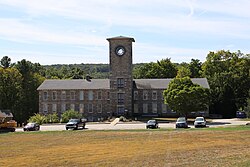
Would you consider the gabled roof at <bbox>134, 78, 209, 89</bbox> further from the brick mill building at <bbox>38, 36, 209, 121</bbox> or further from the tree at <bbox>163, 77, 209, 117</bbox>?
the tree at <bbox>163, 77, 209, 117</bbox>

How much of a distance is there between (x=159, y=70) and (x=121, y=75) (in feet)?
105

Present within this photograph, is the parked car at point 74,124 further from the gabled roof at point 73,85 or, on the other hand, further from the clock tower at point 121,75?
the gabled roof at point 73,85

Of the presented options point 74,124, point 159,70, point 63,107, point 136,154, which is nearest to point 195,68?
point 159,70

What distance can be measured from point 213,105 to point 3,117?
149 feet

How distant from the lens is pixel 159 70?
122 m

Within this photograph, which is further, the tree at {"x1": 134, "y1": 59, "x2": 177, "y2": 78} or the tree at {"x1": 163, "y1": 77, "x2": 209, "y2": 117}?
the tree at {"x1": 134, "y1": 59, "x2": 177, "y2": 78}

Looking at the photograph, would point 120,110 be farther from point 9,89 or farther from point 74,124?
point 74,124

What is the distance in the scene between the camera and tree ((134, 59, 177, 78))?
121312 mm

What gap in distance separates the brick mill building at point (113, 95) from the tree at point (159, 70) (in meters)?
23.6

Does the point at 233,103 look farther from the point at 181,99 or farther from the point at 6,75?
the point at 6,75

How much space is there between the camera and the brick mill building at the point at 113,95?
9081 centimetres

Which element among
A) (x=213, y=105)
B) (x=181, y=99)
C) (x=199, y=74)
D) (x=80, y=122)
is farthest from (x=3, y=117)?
(x=199, y=74)

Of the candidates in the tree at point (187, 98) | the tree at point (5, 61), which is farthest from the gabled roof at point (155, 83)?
the tree at point (5, 61)

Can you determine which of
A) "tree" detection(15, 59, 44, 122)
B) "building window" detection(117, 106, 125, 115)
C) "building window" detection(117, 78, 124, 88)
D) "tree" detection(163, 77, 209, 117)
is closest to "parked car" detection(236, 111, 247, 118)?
"tree" detection(163, 77, 209, 117)
